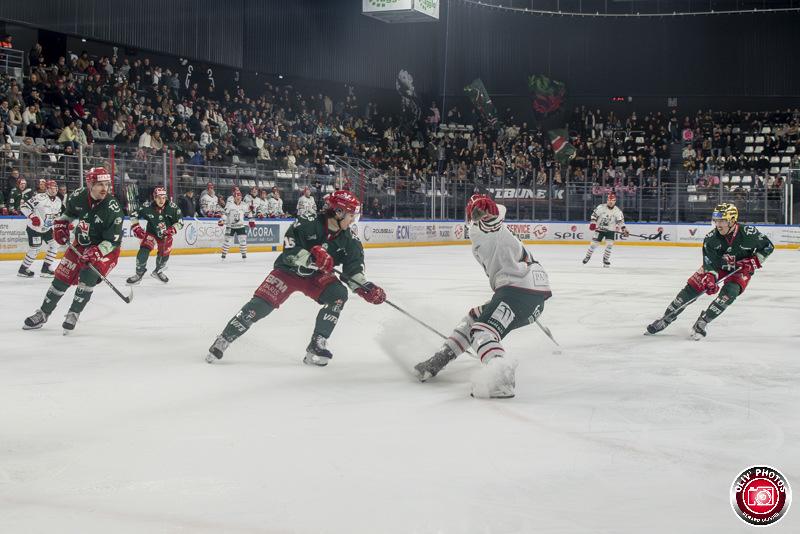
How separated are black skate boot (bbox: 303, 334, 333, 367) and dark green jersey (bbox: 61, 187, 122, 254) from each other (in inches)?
94.0

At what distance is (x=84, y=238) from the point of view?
7.64m

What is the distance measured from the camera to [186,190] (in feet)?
65.2

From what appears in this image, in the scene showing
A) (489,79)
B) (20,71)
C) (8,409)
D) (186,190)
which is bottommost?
(8,409)

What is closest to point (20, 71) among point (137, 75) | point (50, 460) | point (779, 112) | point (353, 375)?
point (137, 75)

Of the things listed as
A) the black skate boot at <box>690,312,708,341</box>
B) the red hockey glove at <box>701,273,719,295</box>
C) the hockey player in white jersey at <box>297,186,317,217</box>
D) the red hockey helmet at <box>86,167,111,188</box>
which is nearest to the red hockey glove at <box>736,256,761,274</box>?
the red hockey glove at <box>701,273,719,295</box>

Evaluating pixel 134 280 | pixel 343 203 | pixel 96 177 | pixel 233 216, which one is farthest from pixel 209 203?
pixel 343 203

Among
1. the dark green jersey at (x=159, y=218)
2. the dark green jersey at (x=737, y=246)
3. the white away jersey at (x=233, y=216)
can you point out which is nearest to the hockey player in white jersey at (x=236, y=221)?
the white away jersey at (x=233, y=216)

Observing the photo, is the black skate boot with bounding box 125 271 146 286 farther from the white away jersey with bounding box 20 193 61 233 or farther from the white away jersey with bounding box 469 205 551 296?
the white away jersey with bounding box 469 205 551 296

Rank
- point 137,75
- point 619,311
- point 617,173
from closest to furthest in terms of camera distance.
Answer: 1. point 619,311
2. point 137,75
3. point 617,173

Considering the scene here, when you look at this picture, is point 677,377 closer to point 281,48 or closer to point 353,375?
point 353,375

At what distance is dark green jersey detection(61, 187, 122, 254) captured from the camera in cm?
764

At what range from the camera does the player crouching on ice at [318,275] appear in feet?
19.6

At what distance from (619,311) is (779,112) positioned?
83.9 ft

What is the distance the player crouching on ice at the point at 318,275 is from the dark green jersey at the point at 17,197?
10992mm
